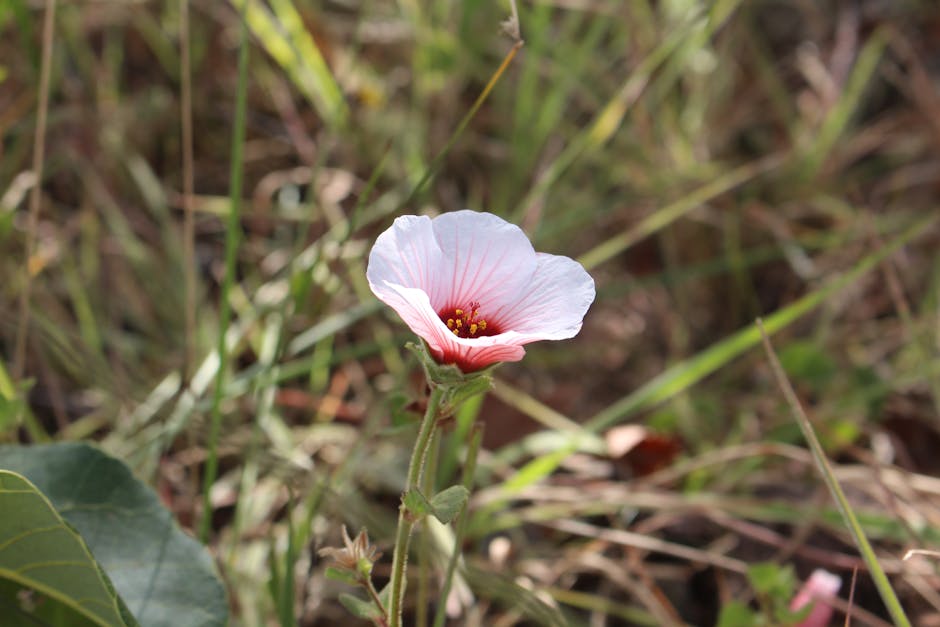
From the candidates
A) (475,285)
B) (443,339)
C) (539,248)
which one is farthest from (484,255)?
(539,248)

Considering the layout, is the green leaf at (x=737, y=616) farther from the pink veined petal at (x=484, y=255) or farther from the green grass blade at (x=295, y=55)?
the green grass blade at (x=295, y=55)

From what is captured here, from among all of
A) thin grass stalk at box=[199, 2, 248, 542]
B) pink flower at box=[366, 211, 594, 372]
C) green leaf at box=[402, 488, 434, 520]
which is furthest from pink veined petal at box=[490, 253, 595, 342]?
thin grass stalk at box=[199, 2, 248, 542]

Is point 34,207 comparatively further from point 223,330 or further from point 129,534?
point 129,534

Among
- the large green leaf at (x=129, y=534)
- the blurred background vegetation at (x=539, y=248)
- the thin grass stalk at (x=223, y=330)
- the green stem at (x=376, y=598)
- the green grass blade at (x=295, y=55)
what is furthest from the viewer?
the green grass blade at (x=295, y=55)

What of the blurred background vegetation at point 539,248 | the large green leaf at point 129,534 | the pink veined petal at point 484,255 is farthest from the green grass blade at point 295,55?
the pink veined petal at point 484,255

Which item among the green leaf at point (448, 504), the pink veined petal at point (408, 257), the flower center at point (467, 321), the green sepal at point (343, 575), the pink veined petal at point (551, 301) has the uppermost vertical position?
the pink veined petal at point (408, 257)

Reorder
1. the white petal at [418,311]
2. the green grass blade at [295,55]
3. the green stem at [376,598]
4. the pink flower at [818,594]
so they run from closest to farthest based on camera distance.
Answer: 1. the white petal at [418,311]
2. the green stem at [376,598]
3. the pink flower at [818,594]
4. the green grass blade at [295,55]

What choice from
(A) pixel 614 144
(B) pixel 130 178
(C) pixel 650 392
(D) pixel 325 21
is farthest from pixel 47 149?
(C) pixel 650 392
